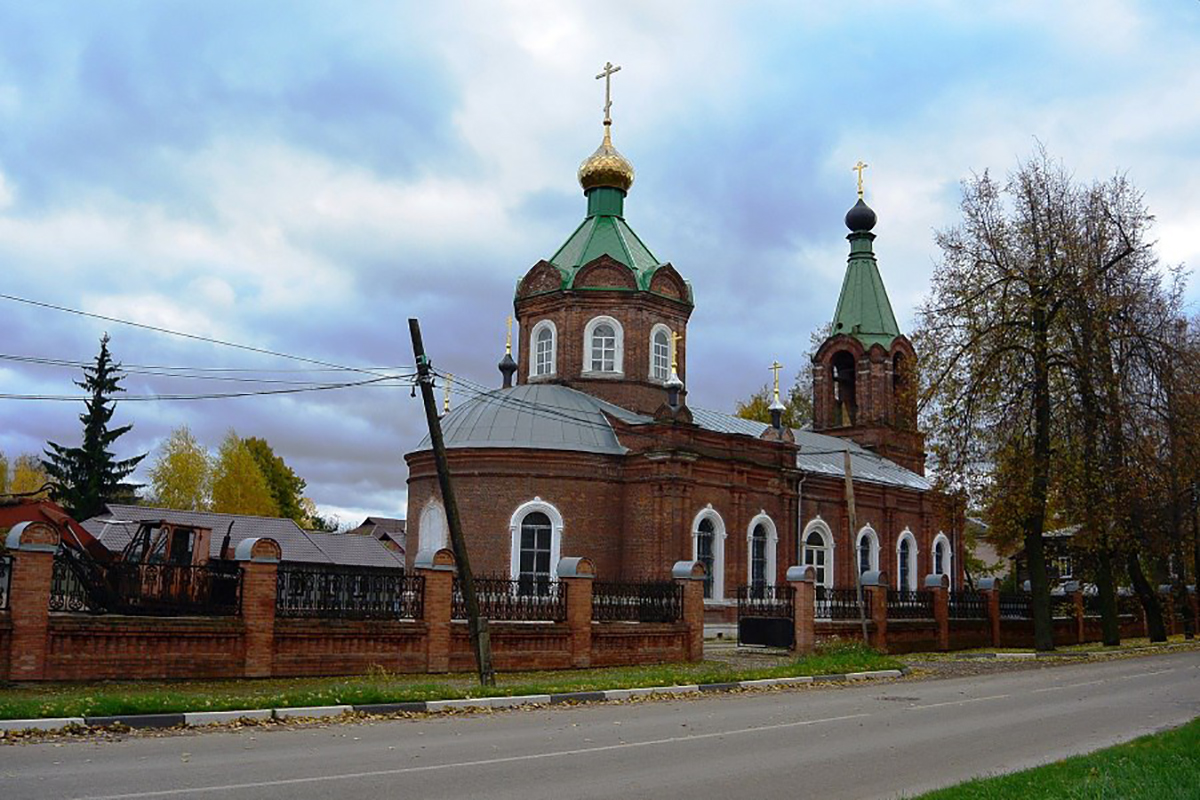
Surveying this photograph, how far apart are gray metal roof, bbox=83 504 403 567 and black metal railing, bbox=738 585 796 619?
65.9 feet

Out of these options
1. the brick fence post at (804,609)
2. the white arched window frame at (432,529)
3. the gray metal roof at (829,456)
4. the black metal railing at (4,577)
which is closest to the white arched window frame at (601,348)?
the gray metal roof at (829,456)

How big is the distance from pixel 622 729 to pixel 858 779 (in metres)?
3.56

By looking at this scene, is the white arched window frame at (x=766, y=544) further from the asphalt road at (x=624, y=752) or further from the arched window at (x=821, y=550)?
the asphalt road at (x=624, y=752)

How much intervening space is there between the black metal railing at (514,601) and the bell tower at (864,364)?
25.7m

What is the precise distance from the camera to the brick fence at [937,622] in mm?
24641

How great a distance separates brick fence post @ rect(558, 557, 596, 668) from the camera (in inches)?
814

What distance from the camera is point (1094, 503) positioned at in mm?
27266

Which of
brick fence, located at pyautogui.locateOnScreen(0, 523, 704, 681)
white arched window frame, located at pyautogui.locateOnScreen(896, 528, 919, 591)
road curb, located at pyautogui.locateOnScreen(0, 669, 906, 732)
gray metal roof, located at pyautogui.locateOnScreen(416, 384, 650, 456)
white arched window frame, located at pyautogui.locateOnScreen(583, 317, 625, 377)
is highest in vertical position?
white arched window frame, located at pyautogui.locateOnScreen(583, 317, 625, 377)

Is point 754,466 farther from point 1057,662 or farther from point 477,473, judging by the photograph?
point 1057,662

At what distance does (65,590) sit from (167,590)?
168cm

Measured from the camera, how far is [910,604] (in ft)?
93.5

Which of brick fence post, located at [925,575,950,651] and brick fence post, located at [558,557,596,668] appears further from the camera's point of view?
brick fence post, located at [925,575,950,651]

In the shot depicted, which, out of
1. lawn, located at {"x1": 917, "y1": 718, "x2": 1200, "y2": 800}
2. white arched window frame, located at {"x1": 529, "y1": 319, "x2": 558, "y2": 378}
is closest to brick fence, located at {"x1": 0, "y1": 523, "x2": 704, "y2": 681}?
lawn, located at {"x1": 917, "y1": 718, "x2": 1200, "y2": 800}

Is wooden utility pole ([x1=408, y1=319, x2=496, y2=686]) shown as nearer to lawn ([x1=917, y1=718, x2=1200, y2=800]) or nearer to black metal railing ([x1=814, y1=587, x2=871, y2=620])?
lawn ([x1=917, y1=718, x2=1200, y2=800])
